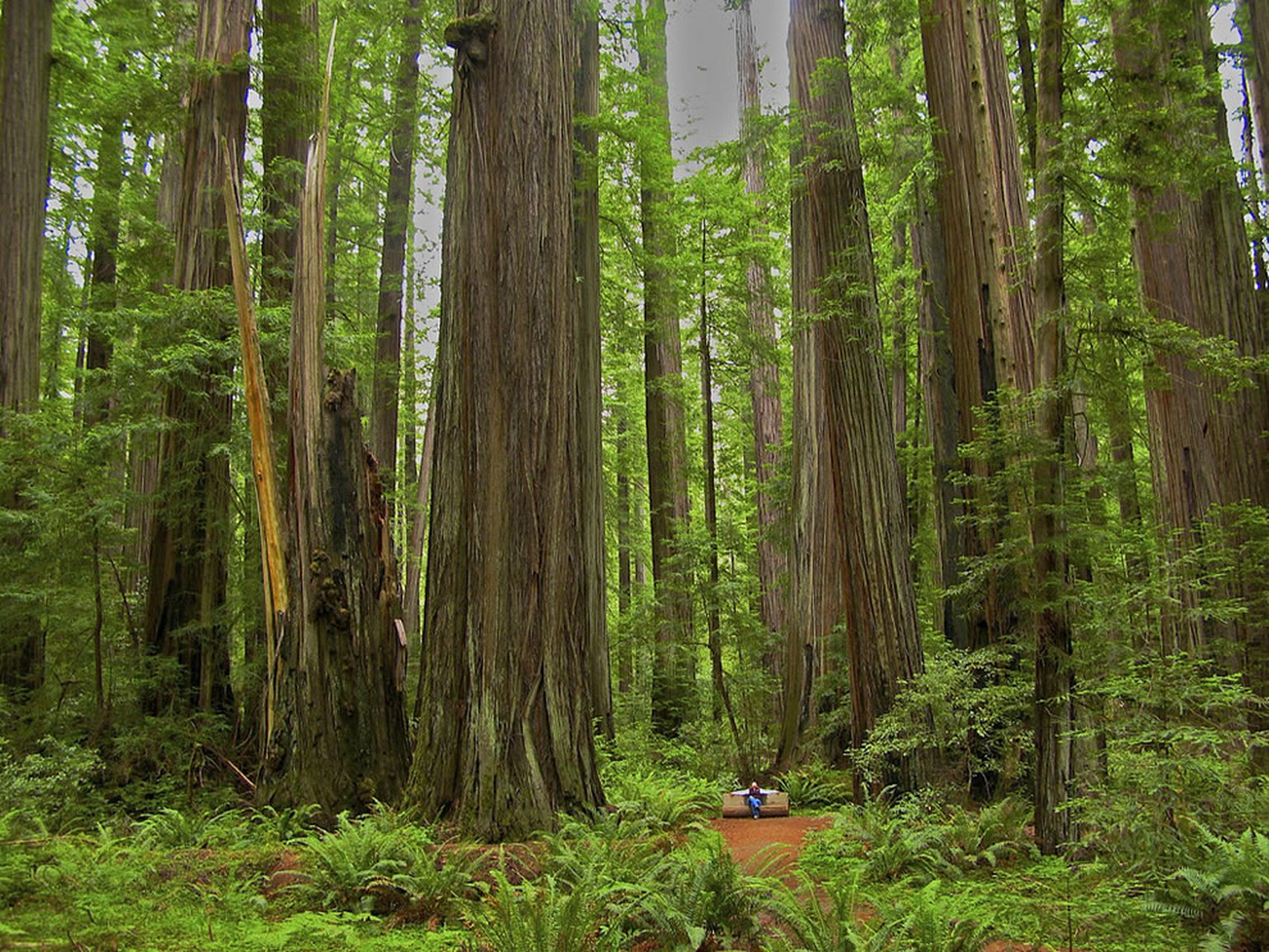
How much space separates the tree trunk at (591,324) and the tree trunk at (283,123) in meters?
3.60

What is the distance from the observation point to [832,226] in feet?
27.8

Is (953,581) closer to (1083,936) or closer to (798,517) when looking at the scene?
(798,517)

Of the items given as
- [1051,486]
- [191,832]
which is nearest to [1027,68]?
[1051,486]

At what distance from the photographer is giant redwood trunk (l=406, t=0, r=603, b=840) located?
19.3ft

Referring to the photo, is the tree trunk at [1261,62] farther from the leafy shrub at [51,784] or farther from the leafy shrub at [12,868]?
the leafy shrub at [51,784]

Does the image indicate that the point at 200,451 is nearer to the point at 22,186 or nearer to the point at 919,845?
the point at 22,186

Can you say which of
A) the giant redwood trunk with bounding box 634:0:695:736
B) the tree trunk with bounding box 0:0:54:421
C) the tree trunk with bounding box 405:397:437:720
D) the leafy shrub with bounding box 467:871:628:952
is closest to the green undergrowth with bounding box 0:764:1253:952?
the leafy shrub with bounding box 467:871:628:952

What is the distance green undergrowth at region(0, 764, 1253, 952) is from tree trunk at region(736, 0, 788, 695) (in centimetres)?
830

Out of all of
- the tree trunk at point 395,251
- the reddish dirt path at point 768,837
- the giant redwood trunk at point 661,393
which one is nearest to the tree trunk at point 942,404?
the reddish dirt path at point 768,837

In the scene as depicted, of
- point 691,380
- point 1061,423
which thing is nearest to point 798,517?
point 1061,423

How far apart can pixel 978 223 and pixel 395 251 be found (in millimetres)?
10610

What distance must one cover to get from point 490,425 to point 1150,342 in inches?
180

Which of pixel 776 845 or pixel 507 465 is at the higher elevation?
pixel 507 465

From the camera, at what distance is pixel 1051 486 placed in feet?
18.8
